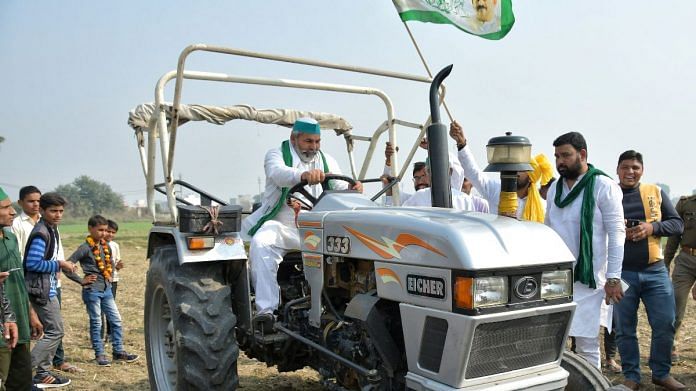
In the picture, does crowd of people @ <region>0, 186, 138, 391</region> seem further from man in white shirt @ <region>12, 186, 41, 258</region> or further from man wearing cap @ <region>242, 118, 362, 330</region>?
man wearing cap @ <region>242, 118, 362, 330</region>

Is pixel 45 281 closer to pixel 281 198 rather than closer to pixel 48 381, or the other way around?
pixel 48 381

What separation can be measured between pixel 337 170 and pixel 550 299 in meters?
2.26

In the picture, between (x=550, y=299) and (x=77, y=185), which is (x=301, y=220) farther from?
(x=77, y=185)

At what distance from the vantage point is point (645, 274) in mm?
4699

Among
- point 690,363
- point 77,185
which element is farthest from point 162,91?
point 77,185

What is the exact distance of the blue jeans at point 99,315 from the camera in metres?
5.89

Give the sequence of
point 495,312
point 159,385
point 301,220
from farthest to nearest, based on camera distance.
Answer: point 159,385 → point 301,220 → point 495,312

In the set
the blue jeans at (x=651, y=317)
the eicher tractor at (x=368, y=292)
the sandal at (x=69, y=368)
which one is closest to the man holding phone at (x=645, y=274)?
the blue jeans at (x=651, y=317)

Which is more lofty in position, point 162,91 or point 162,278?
point 162,91

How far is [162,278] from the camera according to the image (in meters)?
3.96

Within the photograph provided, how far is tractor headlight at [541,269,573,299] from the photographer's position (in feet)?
8.87

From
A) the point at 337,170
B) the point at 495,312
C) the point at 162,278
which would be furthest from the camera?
the point at 337,170

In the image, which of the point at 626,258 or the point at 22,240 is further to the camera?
the point at 22,240

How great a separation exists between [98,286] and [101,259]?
28 cm
